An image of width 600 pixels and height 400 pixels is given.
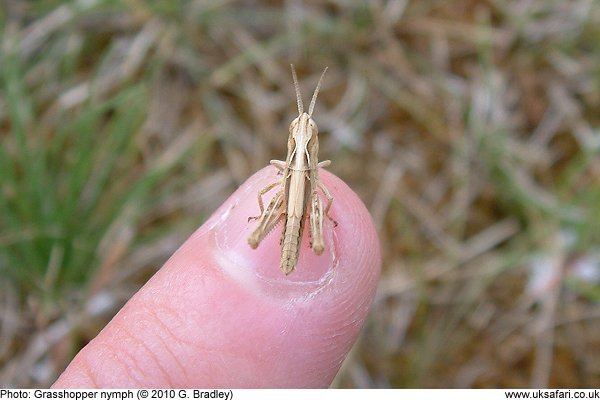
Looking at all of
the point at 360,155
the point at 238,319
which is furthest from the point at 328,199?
the point at 360,155

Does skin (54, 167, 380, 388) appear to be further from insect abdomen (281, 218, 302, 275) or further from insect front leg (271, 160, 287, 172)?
insect front leg (271, 160, 287, 172)

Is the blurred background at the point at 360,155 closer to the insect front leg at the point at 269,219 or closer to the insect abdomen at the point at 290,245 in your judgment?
the insect front leg at the point at 269,219

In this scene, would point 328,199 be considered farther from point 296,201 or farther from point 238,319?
point 238,319

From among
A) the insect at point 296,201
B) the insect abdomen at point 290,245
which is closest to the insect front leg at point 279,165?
the insect at point 296,201

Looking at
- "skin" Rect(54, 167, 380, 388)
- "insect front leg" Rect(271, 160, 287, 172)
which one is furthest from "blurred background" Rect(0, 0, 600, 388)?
"skin" Rect(54, 167, 380, 388)

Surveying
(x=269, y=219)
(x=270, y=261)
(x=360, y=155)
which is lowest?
(x=360, y=155)

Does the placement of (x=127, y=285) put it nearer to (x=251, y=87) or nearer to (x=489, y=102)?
(x=251, y=87)
